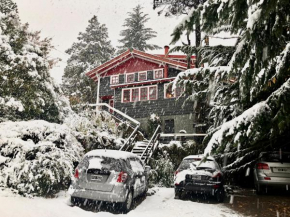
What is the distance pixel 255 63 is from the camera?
3.77 m

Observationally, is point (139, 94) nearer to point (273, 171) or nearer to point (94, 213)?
point (273, 171)

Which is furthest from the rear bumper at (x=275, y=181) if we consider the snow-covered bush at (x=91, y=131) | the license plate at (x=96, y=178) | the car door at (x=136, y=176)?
the snow-covered bush at (x=91, y=131)

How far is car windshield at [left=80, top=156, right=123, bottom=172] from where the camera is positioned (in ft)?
23.6

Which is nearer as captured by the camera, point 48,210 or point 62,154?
point 48,210

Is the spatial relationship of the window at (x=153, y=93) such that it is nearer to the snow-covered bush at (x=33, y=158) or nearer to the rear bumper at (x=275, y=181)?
the rear bumper at (x=275, y=181)

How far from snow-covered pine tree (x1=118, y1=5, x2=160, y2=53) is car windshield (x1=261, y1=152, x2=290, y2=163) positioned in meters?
36.9

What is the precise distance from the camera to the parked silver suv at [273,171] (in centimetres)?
931

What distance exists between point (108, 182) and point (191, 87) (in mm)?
3411

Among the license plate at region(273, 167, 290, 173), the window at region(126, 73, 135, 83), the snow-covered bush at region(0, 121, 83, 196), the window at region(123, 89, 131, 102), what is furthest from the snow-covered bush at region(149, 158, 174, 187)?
the window at region(126, 73, 135, 83)

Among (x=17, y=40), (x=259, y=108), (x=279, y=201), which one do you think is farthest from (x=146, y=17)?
(x=259, y=108)

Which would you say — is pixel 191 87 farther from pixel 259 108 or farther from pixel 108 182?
pixel 108 182

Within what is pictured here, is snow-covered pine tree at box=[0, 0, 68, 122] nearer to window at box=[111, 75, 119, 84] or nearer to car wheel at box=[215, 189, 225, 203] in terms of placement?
car wheel at box=[215, 189, 225, 203]

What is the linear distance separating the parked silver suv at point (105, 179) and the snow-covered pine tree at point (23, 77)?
477cm

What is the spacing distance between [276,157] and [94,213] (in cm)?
717
